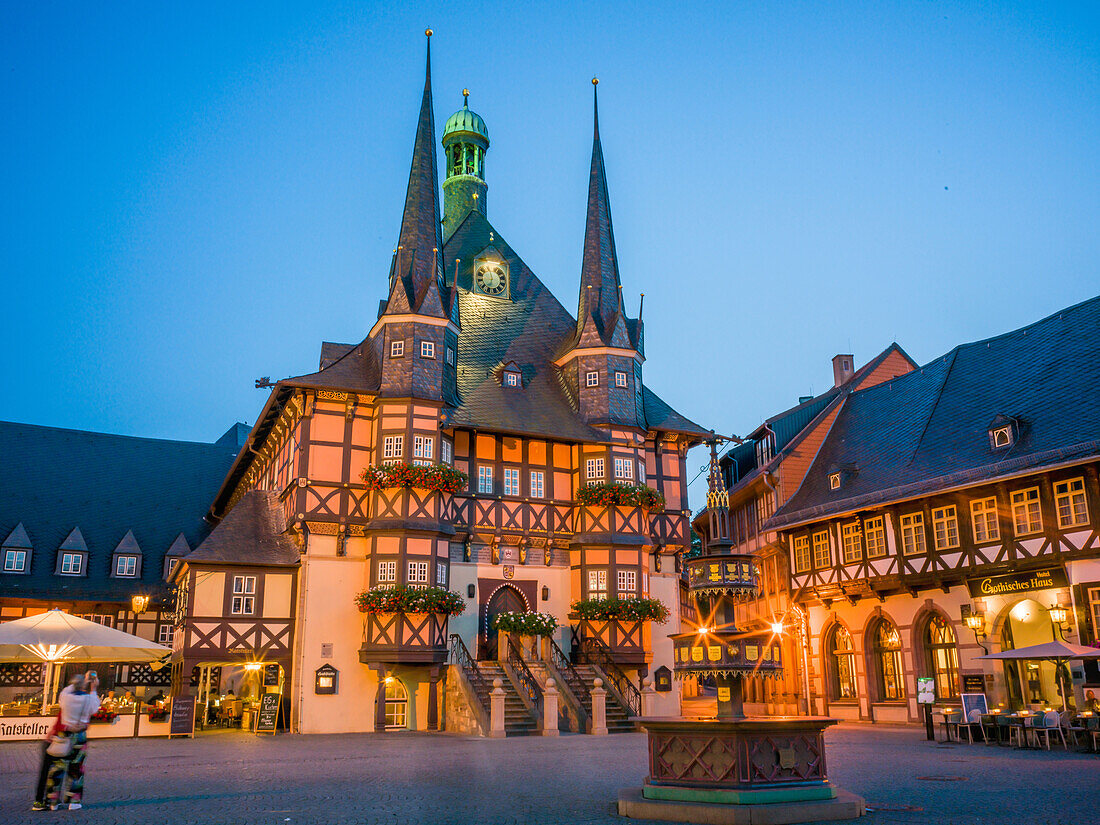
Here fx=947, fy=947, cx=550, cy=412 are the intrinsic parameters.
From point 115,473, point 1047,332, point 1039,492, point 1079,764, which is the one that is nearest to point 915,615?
point 1039,492

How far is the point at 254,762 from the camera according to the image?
713 inches

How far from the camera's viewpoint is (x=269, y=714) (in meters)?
27.3

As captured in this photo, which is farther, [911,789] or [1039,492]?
[1039,492]

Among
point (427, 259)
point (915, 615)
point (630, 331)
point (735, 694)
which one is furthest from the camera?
point (630, 331)

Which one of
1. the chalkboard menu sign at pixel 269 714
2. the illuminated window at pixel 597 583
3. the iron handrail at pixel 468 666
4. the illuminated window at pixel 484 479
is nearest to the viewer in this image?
the iron handrail at pixel 468 666

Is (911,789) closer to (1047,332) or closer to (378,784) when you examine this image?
(378,784)

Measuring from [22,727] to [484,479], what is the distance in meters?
14.8

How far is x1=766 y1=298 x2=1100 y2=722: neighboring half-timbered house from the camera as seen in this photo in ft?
81.5

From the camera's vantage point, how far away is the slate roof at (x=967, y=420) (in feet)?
85.4

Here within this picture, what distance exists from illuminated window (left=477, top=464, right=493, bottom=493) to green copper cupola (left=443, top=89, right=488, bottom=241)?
14.6 metres

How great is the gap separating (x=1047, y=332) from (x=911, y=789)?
2148 centimetres

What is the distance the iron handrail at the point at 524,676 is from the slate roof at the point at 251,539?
7.22 metres

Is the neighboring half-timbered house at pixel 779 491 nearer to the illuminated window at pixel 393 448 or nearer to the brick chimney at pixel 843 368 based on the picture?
the brick chimney at pixel 843 368

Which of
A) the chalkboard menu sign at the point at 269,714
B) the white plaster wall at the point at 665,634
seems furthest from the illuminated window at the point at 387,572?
the white plaster wall at the point at 665,634
